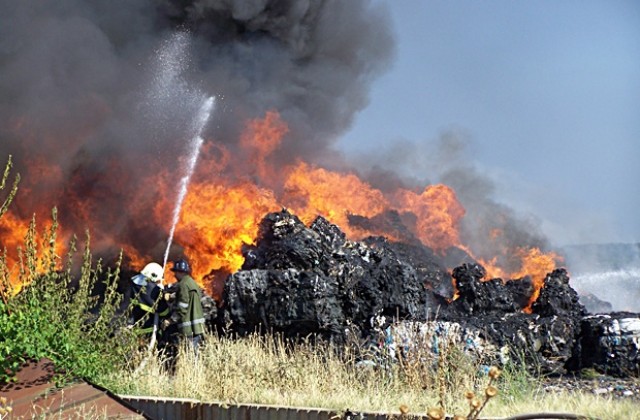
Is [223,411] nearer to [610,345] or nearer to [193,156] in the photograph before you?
[610,345]

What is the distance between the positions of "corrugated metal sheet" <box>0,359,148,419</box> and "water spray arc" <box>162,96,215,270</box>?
12.8 metres

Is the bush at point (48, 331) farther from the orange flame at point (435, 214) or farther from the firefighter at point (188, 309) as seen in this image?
the orange flame at point (435, 214)

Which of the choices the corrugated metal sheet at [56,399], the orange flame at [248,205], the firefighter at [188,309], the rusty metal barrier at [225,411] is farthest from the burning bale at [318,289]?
the corrugated metal sheet at [56,399]

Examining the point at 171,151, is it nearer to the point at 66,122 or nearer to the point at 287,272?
the point at 66,122

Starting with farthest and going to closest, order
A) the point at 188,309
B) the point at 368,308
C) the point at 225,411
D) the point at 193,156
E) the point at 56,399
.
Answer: the point at 193,156, the point at 368,308, the point at 188,309, the point at 225,411, the point at 56,399

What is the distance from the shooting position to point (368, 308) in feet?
41.3

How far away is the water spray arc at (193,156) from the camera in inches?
799

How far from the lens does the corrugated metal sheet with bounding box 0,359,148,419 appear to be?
4.78 metres

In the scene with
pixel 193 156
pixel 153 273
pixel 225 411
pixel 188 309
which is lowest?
pixel 225 411

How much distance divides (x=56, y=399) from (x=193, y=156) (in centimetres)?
1920

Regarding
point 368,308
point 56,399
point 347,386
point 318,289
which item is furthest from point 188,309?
point 56,399

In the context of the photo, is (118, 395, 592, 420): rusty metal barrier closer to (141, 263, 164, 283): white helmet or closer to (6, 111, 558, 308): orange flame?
(141, 263, 164, 283): white helmet

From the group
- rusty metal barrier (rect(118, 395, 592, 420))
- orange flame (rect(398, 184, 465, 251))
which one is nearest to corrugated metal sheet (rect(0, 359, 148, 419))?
rusty metal barrier (rect(118, 395, 592, 420))

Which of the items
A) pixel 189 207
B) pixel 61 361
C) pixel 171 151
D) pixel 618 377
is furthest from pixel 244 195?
pixel 61 361
